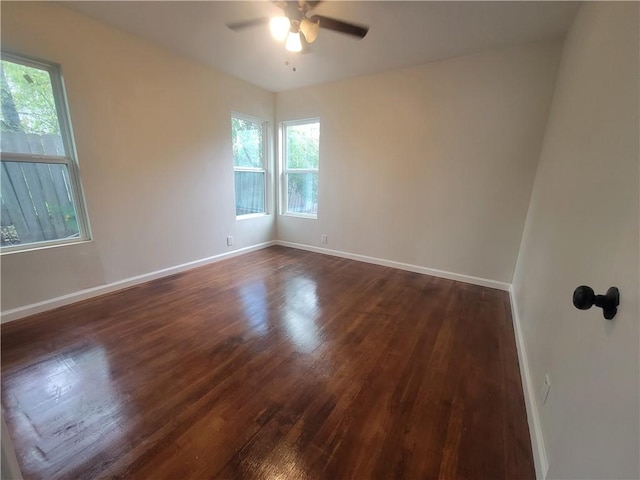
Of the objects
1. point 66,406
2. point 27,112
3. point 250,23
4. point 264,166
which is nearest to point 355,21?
point 250,23

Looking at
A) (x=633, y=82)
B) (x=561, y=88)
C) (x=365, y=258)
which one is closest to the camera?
(x=633, y=82)

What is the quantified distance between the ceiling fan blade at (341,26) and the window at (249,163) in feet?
7.21

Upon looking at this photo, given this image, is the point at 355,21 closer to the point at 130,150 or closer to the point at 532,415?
the point at 130,150

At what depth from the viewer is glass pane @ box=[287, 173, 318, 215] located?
4344 millimetres

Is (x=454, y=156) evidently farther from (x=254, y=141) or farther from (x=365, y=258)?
(x=254, y=141)

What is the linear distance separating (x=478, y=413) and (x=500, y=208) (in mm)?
2303

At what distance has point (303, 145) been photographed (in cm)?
434

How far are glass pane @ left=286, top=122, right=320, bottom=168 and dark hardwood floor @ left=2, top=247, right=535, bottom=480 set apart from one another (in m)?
2.48

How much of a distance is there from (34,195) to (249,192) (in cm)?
246

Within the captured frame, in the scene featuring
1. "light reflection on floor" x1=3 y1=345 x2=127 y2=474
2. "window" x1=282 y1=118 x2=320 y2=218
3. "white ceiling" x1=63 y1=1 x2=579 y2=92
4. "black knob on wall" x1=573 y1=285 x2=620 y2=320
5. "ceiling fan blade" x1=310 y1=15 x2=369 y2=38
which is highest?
"white ceiling" x1=63 y1=1 x2=579 y2=92

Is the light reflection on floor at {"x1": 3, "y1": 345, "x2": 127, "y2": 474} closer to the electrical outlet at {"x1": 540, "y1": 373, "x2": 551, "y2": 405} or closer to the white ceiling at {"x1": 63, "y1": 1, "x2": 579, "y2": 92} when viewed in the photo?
the electrical outlet at {"x1": 540, "y1": 373, "x2": 551, "y2": 405}

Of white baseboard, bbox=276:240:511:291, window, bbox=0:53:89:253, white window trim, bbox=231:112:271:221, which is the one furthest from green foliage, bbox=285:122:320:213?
window, bbox=0:53:89:253

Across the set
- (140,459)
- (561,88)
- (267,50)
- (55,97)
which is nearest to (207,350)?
(140,459)

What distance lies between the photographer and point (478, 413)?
147 centimetres
